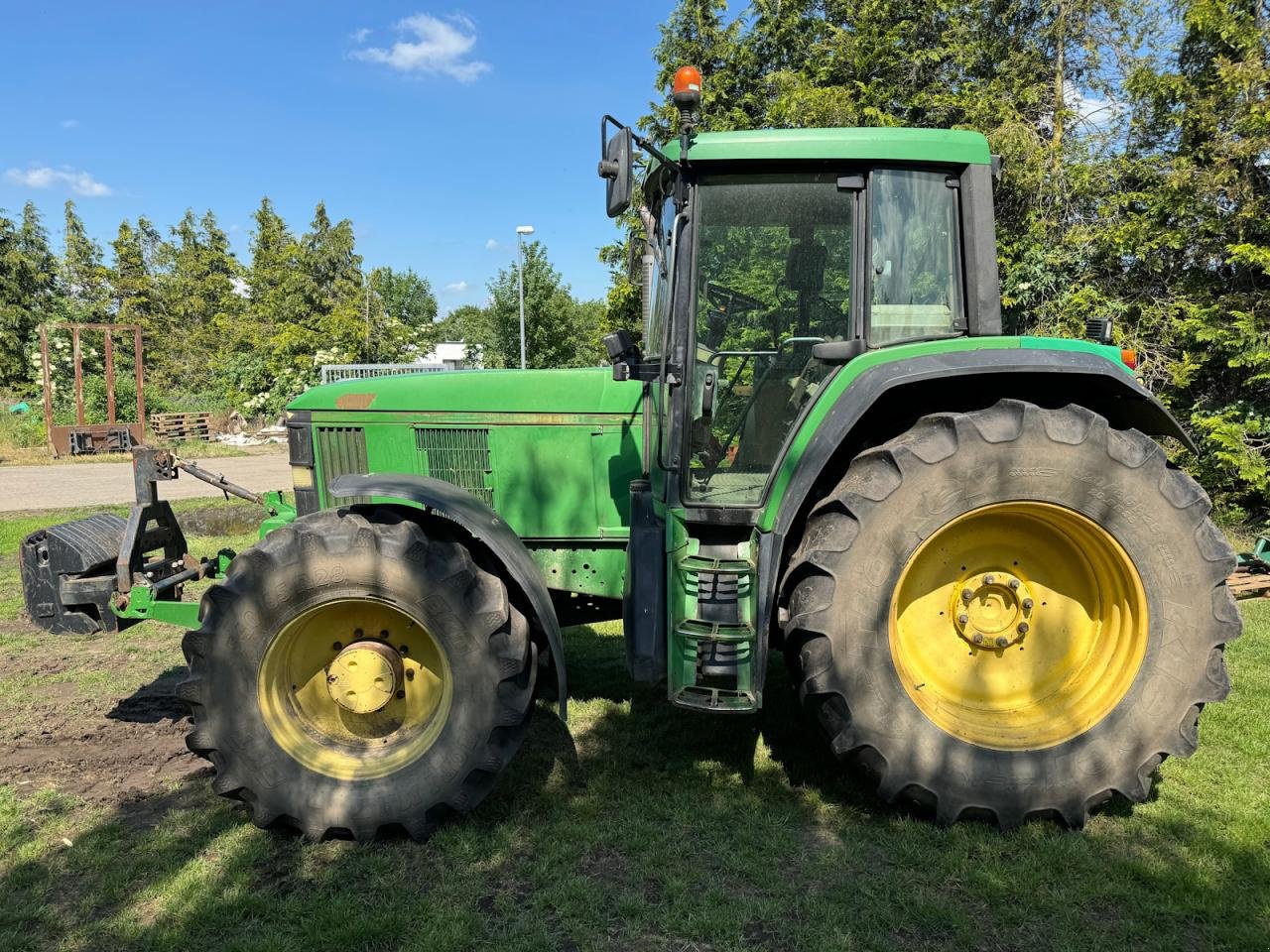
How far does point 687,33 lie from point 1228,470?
41.4 ft

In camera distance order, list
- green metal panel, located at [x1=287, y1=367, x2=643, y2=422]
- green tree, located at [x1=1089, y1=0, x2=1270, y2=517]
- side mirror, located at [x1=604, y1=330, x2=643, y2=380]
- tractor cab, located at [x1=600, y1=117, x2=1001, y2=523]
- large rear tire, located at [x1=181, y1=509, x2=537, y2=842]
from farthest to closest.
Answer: green tree, located at [x1=1089, y1=0, x2=1270, y2=517]
green metal panel, located at [x1=287, y1=367, x2=643, y2=422]
side mirror, located at [x1=604, y1=330, x2=643, y2=380]
tractor cab, located at [x1=600, y1=117, x2=1001, y2=523]
large rear tire, located at [x1=181, y1=509, x2=537, y2=842]

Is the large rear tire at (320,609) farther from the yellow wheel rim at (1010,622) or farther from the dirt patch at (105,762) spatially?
the yellow wheel rim at (1010,622)

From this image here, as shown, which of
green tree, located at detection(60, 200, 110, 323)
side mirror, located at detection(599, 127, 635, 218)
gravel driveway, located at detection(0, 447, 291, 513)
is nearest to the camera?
side mirror, located at detection(599, 127, 635, 218)

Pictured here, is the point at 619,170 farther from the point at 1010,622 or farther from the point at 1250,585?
the point at 1250,585

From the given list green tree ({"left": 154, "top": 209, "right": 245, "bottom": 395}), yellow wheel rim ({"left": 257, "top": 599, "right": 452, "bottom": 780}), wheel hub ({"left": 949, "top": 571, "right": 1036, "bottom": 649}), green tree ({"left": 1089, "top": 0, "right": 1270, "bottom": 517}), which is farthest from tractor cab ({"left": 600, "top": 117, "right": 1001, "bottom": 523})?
green tree ({"left": 154, "top": 209, "right": 245, "bottom": 395})

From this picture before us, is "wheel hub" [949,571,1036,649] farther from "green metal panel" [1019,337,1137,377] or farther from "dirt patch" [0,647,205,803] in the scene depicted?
"dirt patch" [0,647,205,803]

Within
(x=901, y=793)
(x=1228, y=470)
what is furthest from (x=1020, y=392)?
(x=1228, y=470)

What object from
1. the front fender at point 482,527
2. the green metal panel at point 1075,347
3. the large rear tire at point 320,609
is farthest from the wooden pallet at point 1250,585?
the large rear tire at point 320,609

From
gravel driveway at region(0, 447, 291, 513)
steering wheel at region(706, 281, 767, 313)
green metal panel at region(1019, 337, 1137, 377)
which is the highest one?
steering wheel at region(706, 281, 767, 313)

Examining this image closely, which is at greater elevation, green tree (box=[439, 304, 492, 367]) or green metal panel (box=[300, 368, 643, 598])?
green tree (box=[439, 304, 492, 367])

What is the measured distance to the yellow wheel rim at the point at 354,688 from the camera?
9.98 feet

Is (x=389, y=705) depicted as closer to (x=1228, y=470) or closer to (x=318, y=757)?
(x=318, y=757)

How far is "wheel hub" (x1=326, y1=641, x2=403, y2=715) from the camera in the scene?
3109 mm

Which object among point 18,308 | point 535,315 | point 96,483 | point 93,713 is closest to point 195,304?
point 18,308
